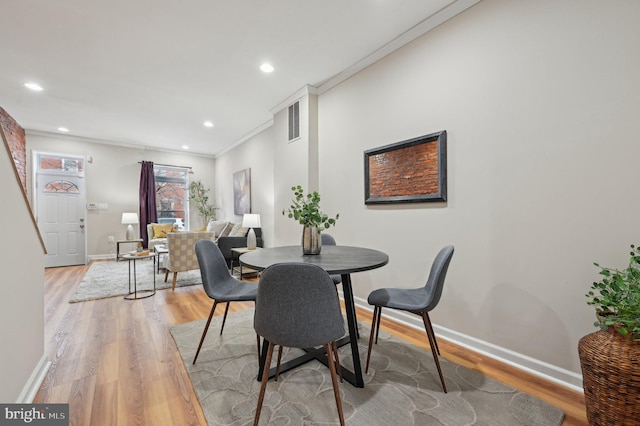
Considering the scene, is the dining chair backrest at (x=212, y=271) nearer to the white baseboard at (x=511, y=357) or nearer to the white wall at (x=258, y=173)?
the white baseboard at (x=511, y=357)

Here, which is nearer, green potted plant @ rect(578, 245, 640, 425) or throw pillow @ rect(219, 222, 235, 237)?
green potted plant @ rect(578, 245, 640, 425)

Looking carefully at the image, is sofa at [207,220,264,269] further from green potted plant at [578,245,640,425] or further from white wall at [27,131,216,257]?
green potted plant at [578,245,640,425]

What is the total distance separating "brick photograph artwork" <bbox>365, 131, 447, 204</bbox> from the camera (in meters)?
2.35

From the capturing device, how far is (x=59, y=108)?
434 cm

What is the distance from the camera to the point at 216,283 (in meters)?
2.15

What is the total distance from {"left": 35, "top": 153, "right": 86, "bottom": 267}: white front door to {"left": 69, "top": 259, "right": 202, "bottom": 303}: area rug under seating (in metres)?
0.76

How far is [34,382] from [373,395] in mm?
2082

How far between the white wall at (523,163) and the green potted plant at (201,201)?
5.88m

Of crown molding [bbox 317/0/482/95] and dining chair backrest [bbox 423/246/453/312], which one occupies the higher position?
crown molding [bbox 317/0/482/95]

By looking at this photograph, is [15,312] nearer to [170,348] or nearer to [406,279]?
[170,348]

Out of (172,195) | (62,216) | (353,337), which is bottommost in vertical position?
(353,337)

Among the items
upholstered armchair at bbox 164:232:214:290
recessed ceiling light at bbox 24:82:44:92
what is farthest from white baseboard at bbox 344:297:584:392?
recessed ceiling light at bbox 24:82:44:92

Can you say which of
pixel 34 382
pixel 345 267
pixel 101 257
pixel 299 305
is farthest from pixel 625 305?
pixel 101 257

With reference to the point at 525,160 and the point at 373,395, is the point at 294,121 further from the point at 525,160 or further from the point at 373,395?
the point at 373,395
